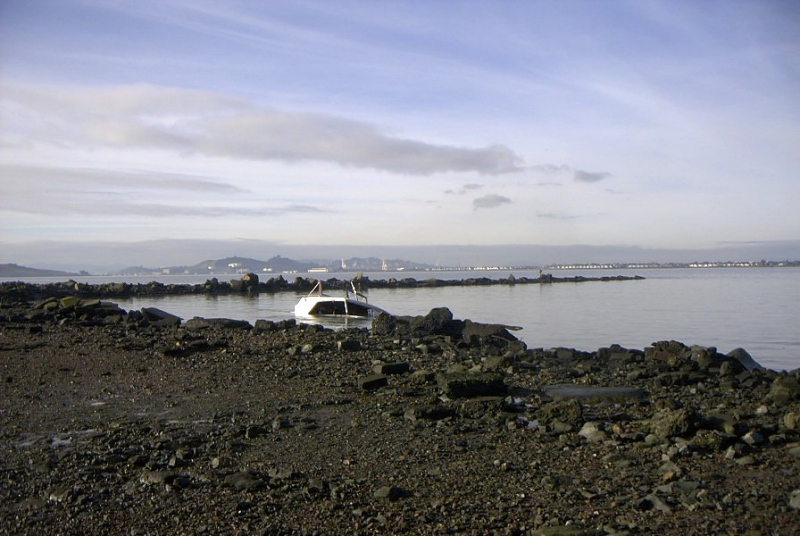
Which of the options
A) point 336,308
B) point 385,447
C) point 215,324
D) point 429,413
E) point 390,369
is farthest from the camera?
point 336,308

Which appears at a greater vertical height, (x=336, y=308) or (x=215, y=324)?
(x=215, y=324)

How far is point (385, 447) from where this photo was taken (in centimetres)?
752

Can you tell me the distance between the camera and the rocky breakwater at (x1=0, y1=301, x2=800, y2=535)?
17.7 ft

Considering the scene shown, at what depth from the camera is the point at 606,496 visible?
5820 millimetres

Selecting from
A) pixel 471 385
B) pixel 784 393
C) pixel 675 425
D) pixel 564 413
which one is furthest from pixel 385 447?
pixel 784 393

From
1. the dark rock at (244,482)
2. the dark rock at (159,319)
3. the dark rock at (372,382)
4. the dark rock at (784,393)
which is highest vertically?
the dark rock at (159,319)

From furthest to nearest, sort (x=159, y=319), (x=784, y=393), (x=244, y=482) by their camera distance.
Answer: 1. (x=159, y=319)
2. (x=784, y=393)
3. (x=244, y=482)

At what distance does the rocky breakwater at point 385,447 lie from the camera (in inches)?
213

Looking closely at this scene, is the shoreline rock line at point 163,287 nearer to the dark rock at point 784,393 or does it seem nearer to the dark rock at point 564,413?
the dark rock at point 564,413

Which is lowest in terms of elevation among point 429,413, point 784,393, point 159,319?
point 784,393

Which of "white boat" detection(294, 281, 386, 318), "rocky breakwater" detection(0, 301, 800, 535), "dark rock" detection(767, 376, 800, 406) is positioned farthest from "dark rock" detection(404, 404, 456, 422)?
"white boat" detection(294, 281, 386, 318)

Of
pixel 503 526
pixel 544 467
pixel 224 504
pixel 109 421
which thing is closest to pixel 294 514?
pixel 224 504

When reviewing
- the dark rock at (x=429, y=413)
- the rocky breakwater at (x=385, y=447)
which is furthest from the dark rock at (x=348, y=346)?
the dark rock at (x=429, y=413)

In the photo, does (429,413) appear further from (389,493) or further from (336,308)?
(336,308)
